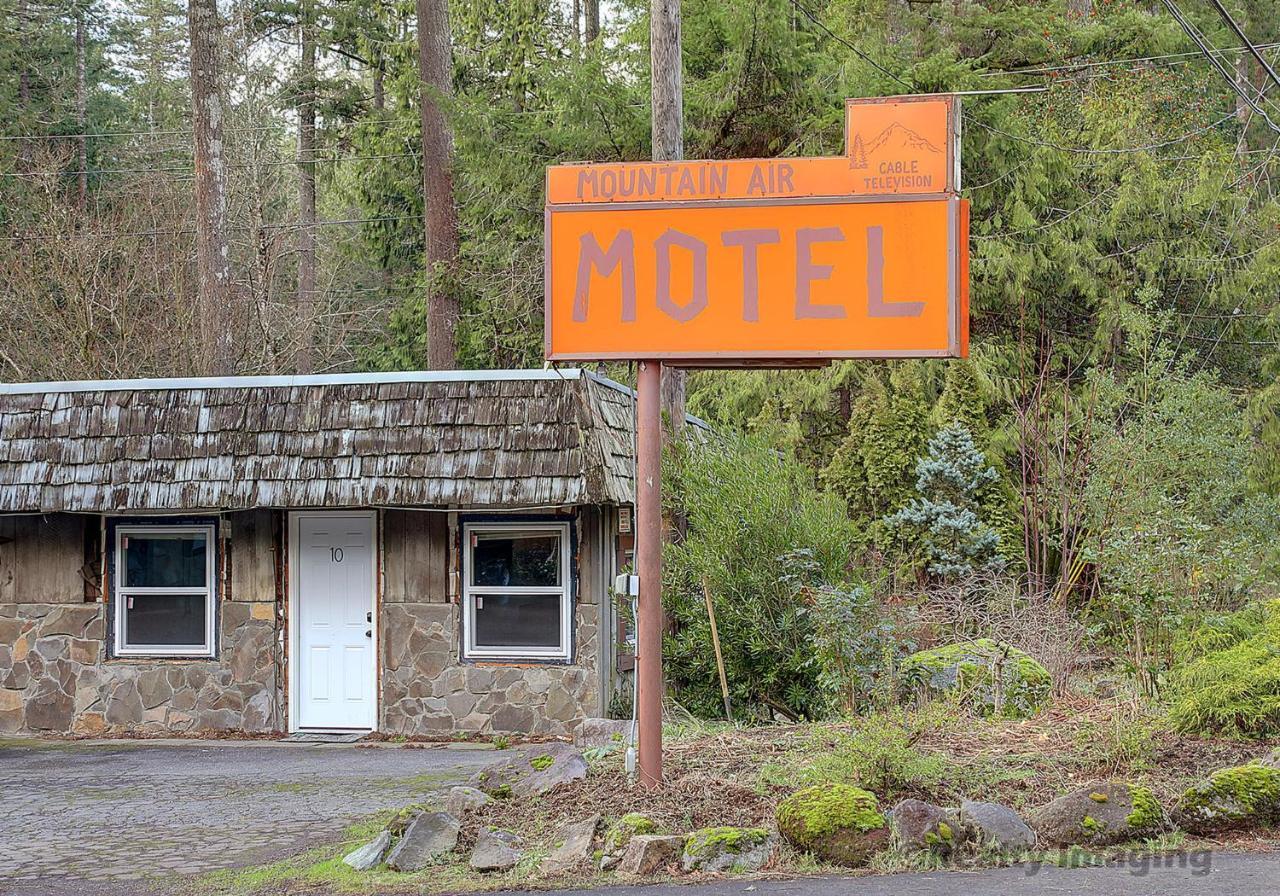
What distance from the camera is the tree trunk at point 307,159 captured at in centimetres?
2994

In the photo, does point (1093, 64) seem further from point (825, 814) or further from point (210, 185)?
point (825, 814)

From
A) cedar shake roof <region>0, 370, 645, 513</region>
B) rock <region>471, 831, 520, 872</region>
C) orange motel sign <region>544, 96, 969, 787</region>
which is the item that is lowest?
rock <region>471, 831, 520, 872</region>

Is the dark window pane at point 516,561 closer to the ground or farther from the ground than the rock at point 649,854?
farther from the ground

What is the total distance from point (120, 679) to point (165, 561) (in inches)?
52.6

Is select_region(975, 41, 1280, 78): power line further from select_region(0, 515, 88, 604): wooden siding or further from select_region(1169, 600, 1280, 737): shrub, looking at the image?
select_region(0, 515, 88, 604): wooden siding

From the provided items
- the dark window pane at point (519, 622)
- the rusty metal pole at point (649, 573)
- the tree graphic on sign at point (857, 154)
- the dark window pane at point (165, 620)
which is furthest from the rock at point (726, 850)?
the dark window pane at point (165, 620)

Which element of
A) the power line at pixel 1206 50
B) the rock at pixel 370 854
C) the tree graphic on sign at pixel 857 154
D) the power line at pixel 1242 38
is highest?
the power line at pixel 1206 50

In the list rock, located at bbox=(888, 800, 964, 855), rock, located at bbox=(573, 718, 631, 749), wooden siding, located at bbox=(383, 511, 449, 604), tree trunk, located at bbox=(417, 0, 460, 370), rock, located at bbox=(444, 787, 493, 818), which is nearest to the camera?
rock, located at bbox=(888, 800, 964, 855)

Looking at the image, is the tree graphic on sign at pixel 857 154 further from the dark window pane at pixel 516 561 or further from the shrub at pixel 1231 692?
the dark window pane at pixel 516 561

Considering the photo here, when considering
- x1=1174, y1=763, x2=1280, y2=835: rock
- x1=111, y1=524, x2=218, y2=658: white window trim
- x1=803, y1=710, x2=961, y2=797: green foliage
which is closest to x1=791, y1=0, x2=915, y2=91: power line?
x1=111, y1=524, x2=218, y2=658: white window trim

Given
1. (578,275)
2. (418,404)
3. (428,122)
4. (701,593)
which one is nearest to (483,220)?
(428,122)

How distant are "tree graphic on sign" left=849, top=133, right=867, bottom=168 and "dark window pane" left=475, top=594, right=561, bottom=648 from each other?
7.10 meters

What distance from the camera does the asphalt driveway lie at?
8633 mm

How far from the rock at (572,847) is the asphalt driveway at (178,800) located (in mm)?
2042
